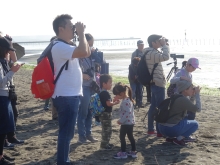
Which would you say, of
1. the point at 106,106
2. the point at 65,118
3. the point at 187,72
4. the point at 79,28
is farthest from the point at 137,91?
the point at 79,28

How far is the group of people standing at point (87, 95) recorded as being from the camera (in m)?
4.25

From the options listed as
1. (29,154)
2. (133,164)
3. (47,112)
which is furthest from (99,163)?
(47,112)

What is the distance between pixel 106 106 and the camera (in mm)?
5652

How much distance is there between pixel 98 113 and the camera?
568 centimetres

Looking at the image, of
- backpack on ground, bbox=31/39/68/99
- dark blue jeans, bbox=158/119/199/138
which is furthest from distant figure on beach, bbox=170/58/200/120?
backpack on ground, bbox=31/39/68/99

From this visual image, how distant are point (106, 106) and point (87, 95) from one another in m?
0.53

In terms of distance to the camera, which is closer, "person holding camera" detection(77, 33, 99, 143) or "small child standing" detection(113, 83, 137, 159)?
"small child standing" detection(113, 83, 137, 159)

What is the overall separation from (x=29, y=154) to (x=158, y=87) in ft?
8.33

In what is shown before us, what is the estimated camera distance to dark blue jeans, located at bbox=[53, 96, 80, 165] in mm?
4281

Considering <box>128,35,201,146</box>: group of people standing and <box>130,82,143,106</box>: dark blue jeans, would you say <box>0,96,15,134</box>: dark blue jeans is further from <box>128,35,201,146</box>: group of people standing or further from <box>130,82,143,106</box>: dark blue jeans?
<box>130,82,143,106</box>: dark blue jeans

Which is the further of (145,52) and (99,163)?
(145,52)

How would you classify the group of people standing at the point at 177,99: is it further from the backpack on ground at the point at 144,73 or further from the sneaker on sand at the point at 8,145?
the sneaker on sand at the point at 8,145

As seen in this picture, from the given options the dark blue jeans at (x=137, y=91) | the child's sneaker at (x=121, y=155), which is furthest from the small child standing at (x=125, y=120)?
the dark blue jeans at (x=137, y=91)

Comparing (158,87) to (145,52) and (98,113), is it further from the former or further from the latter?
(98,113)
